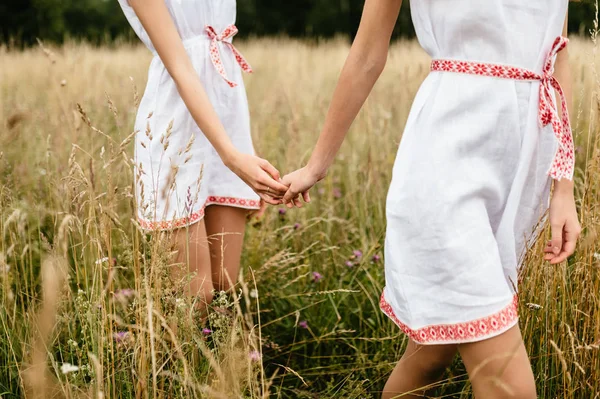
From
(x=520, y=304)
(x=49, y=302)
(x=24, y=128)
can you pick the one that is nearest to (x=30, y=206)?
(x=24, y=128)

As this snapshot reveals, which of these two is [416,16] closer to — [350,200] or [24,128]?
[350,200]

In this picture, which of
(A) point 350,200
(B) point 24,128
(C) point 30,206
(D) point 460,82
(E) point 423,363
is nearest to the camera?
(D) point 460,82

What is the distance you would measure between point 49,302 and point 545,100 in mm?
1200

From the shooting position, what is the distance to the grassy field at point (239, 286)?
5.41 feet

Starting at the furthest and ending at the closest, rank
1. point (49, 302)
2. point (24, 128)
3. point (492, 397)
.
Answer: point (24, 128) < point (492, 397) < point (49, 302)

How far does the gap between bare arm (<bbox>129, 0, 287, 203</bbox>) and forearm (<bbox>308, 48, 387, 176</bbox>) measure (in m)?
0.30

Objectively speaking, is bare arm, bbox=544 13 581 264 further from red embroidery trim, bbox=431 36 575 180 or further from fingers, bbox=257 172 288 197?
fingers, bbox=257 172 288 197

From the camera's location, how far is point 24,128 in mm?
4316

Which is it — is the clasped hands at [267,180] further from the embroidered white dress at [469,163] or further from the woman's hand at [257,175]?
the embroidered white dress at [469,163]

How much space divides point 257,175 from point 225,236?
35 centimetres

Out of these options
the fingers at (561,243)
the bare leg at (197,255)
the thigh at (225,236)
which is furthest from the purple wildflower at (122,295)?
the fingers at (561,243)

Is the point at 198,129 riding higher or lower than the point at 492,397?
higher

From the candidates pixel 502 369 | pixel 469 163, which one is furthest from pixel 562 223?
pixel 502 369

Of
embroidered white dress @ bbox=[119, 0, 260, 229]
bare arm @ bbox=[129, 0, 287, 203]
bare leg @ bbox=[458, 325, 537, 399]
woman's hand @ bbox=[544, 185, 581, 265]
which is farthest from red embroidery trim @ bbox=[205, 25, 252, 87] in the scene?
bare leg @ bbox=[458, 325, 537, 399]
